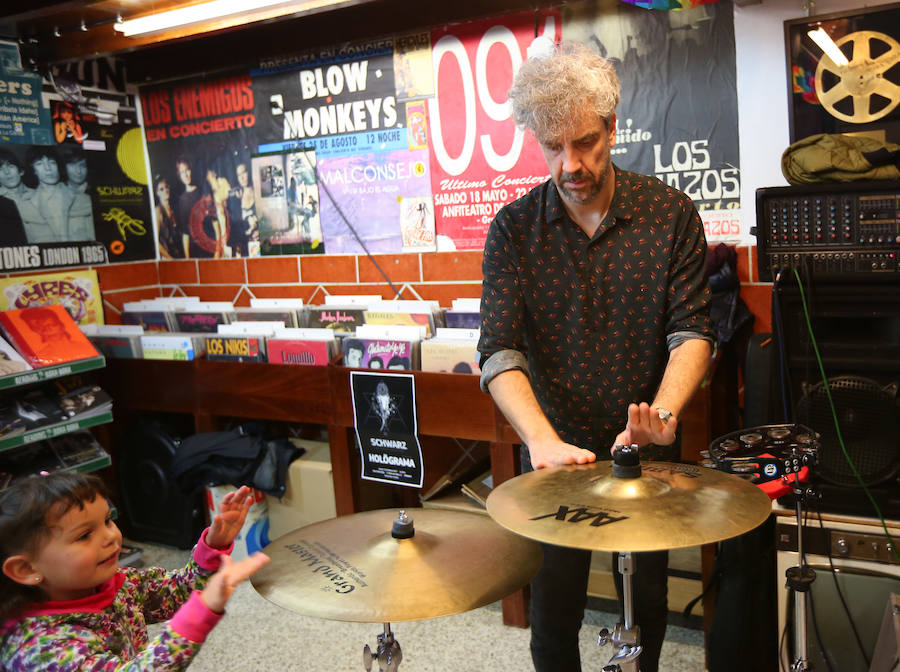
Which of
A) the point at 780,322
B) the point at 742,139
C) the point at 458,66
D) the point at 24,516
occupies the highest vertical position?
the point at 458,66

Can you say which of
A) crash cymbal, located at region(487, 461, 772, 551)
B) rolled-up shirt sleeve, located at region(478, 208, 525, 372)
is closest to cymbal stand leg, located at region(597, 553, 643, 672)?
crash cymbal, located at region(487, 461, 772, 551)

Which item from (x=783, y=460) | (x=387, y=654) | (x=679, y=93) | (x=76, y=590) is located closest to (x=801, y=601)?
(x=783, y=460)

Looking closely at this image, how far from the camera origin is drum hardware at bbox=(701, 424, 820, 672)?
1576 mm

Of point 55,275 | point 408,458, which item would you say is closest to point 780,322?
point 408,458

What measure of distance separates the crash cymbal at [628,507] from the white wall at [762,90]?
148 cm

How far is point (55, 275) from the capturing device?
3410 millimetres

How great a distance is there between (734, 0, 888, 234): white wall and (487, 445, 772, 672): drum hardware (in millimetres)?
1463

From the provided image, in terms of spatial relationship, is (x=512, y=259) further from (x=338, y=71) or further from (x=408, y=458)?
(x=338, y=71)

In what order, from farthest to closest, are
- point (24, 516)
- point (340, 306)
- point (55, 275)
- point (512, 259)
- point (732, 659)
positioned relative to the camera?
point (55, 275), point (340, 306), point (732, 659), point (512, 259), point (24, 516)

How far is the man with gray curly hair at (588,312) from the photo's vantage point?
165cm

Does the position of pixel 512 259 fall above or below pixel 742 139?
below

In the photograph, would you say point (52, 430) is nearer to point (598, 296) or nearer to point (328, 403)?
point (328, 403)

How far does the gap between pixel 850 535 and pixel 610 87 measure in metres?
1.26

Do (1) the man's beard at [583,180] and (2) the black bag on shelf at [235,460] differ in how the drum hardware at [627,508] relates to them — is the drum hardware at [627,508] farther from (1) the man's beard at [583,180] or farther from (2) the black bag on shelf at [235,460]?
(2) the black bag on shelf at [235,460]
